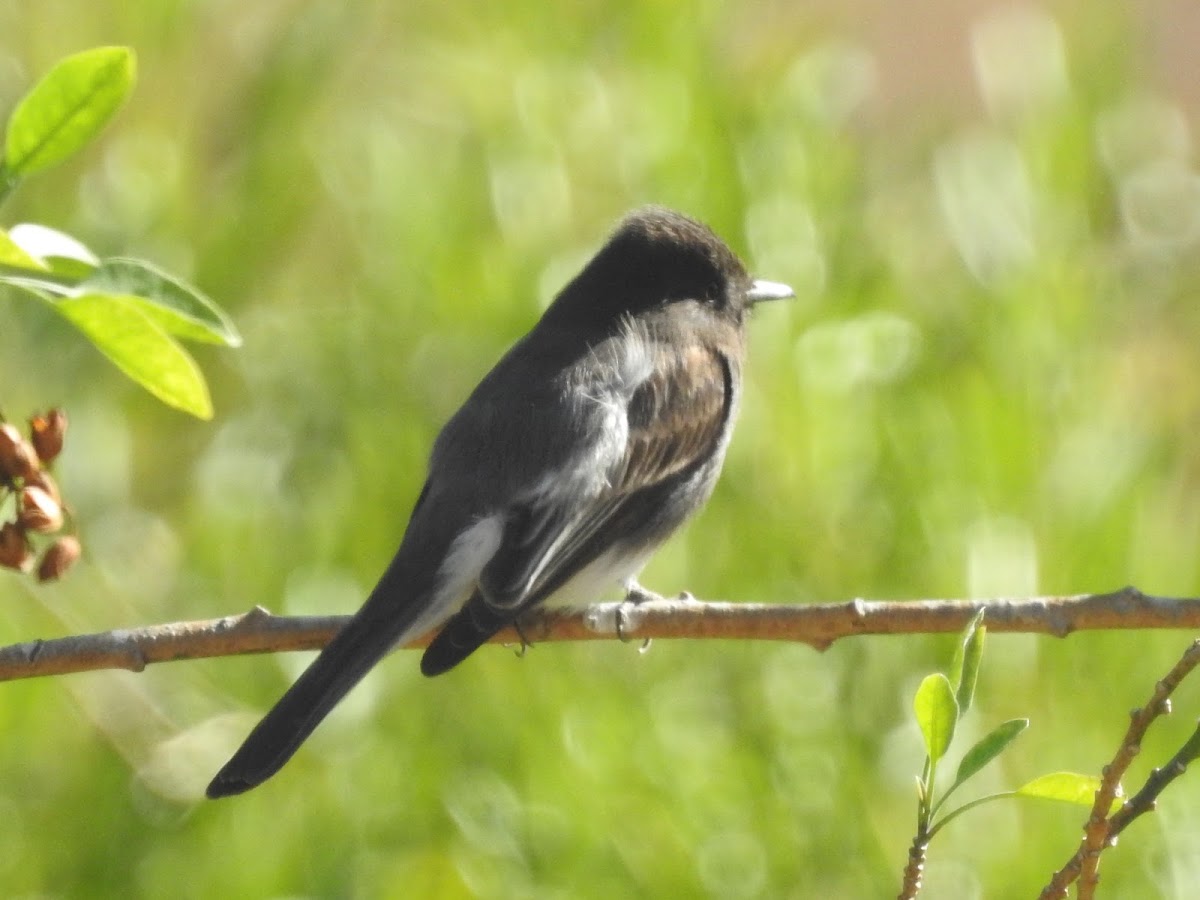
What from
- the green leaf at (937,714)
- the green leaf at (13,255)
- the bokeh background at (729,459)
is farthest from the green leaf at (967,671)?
the bokeh background at (729,459)

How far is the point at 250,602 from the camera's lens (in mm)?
3334

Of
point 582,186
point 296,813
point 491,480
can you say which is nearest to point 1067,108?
point 582,186

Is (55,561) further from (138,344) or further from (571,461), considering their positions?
(571,461)

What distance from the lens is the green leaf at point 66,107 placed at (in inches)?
72.4

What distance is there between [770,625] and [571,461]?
971 mm

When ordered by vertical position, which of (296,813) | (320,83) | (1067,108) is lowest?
(296,813)

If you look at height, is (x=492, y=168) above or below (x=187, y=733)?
above

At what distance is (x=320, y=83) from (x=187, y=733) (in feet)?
5.27

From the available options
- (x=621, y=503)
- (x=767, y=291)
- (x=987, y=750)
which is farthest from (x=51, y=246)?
(x=767, y=291)

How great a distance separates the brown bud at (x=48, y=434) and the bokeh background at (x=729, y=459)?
1113 mm

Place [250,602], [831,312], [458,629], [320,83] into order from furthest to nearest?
[320,83], [831,312], [250,602], [458,629]

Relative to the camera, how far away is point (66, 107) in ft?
6.10

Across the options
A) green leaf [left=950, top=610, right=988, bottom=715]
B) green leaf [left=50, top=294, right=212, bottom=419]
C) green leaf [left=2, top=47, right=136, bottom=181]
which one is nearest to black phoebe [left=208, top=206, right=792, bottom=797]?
green leaf [left=50, top=294, right=212, bottom=419]

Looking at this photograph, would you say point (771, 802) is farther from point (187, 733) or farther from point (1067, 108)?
point (1067, 108)
